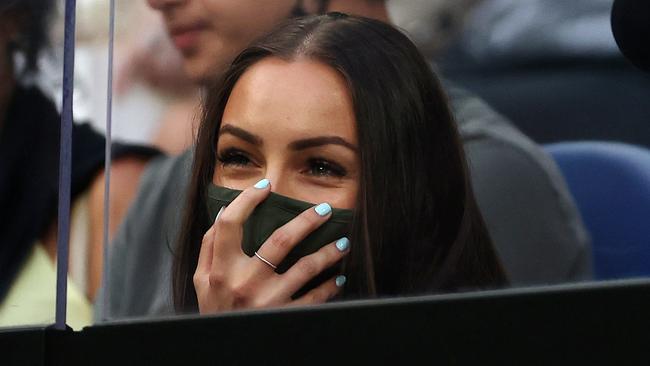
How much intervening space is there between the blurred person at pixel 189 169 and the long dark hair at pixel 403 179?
4cm

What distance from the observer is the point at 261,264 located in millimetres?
2750

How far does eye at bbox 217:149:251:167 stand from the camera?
2842mm

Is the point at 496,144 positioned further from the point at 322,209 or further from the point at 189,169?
the point at 189,169

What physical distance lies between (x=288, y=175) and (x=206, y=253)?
0.28 meters

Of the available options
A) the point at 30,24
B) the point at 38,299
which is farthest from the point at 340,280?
the point at 30,24

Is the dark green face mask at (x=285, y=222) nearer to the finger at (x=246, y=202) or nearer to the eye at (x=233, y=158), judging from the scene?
the finger at (x=246, y=202)

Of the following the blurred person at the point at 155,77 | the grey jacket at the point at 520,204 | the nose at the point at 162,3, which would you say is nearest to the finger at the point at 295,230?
the grey jacket at the point at 520,204

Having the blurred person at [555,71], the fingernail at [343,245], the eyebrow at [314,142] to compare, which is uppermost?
the blurred person at [555,71]

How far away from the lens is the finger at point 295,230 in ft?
8.86

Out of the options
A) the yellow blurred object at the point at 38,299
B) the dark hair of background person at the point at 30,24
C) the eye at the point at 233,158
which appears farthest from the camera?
the dark hair of background person at the point at 30,24

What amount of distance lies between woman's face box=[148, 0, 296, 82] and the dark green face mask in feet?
1.28

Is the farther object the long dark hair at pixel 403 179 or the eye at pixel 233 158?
the eye at pixel 233 158

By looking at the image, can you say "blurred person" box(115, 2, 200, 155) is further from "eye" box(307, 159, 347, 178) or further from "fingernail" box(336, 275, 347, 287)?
"fingernail" box(336, 275, 347, 287)

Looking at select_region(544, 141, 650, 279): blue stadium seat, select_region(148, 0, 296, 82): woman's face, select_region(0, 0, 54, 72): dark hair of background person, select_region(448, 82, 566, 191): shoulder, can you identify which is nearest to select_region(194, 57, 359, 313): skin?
select_region(148, 0, 296, 82): woman's face
